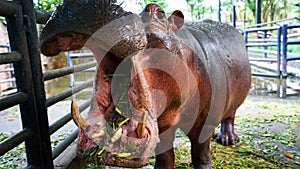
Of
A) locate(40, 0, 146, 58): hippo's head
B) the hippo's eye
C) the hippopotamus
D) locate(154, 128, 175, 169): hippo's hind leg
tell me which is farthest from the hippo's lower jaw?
locate(154, 128, 175, 169): hippo's hind leg

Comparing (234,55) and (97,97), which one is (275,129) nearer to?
(234,55)

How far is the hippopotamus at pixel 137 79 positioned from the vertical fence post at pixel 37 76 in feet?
1.39

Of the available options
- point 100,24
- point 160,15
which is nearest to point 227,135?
point 160,15

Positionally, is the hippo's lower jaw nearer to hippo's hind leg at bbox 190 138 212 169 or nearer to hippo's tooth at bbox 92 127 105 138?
hippo's tooth at bbox 92 127 105 138

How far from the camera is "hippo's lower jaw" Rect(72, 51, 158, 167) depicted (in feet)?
3.59

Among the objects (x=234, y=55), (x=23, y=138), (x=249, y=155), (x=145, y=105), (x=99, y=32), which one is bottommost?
(x=249, y=155)

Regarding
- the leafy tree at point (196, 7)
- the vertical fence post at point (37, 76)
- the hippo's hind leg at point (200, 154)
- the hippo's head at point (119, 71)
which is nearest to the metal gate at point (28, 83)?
the vertical fence post at point (37, 76)

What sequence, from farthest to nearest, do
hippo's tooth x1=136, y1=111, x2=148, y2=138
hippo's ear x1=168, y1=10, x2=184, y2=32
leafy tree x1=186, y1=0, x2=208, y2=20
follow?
1. leafy tree x1=186, y1=0, x2=208, y2=20
2. hippo's ear x1=168, y1=10, x2=184, y2=32
3. hippo's tooth x1=136, y1=111, x2=148, y2=138

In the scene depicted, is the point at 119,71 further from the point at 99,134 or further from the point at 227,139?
the point at 227,139

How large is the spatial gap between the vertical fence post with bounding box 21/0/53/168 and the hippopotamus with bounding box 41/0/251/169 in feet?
1.39

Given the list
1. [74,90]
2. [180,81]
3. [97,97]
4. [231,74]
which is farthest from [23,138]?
[231,74]

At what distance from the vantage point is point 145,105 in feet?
3.77

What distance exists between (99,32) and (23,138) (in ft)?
2.53

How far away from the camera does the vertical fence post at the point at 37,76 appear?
1496 mm
